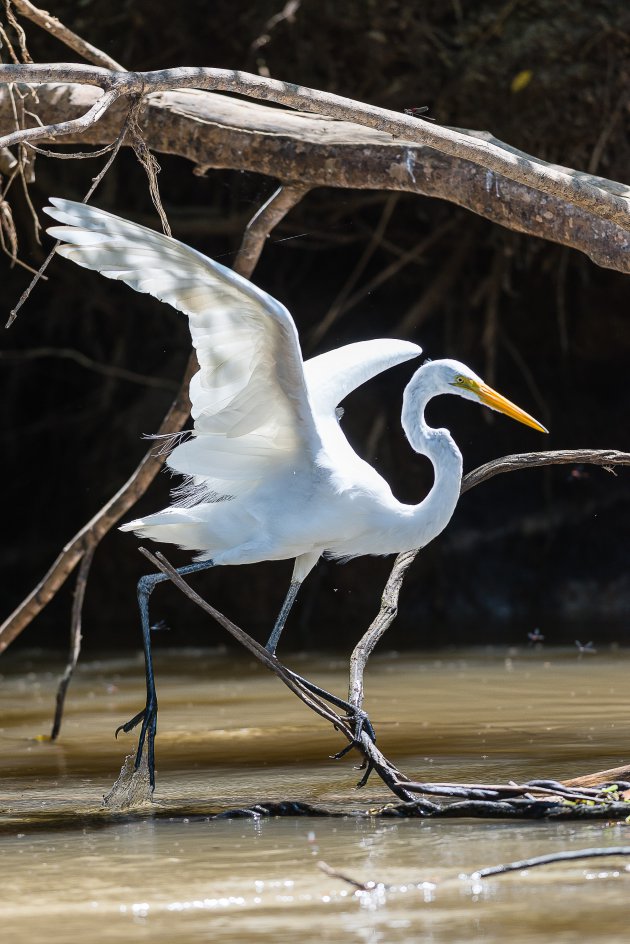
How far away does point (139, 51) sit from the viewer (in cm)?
785

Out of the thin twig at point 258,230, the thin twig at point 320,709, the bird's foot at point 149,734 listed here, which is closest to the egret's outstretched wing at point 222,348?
the thin twig at point 320,709

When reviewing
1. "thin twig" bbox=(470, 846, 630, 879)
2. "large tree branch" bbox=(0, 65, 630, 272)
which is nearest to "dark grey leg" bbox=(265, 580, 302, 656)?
"large tree branch" bbox=(0, 65, 630, 272)

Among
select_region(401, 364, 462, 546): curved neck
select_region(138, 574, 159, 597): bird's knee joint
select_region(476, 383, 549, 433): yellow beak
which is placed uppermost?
select_region(476, 383, 549, 433): yellow beak

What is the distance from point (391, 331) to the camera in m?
8.18

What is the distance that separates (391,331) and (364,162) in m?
3.57

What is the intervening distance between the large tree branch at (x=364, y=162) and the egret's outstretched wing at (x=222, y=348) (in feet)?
2.46

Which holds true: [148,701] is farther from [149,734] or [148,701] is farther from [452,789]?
[452,789]

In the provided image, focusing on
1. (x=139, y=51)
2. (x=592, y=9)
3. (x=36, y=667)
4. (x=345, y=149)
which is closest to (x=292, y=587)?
(x=345, y=149)

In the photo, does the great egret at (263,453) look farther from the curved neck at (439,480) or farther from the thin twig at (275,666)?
the thin twig at (275,666)

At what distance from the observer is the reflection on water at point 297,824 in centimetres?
224

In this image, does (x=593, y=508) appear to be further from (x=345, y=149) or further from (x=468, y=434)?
(x=345, y=149)

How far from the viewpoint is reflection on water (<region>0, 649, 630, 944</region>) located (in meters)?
2.24

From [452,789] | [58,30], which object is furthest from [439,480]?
[58,30]

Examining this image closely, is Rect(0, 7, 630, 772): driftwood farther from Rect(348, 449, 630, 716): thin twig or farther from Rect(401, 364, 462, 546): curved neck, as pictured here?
Rect(401, 364, 462, 546): curved neck
